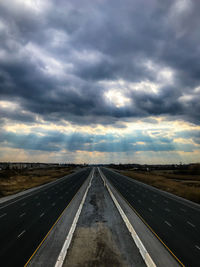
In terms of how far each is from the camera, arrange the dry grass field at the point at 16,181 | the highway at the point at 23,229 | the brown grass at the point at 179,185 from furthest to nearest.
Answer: the dry grass field at the point at 16,181 → the brown grass at the point at 179,185 → the highway at the point at 23,229

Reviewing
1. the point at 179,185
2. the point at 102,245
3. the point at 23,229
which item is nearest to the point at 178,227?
the point at 102,245

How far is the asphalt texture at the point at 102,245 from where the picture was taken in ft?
42.8

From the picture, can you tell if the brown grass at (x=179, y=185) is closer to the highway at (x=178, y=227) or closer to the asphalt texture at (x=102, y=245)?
the highway at (x=178, y=227)

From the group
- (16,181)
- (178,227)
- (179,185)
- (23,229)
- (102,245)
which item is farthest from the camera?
(16,181)

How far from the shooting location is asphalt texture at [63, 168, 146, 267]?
42.8ft

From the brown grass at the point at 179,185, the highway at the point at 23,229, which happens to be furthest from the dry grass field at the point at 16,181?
the brown grass at the point at 179,185

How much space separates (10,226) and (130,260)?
1534 cm

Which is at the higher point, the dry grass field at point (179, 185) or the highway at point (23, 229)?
the highway at point (23, 229)

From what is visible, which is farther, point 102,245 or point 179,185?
point 179,185

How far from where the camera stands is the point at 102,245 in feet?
51.9

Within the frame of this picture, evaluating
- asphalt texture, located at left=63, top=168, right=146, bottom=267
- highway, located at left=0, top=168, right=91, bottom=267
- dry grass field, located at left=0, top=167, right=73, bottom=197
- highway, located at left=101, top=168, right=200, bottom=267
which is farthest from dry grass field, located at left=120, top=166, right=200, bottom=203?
dry grass field, located at left=0, top=167, right=73, bottom=197

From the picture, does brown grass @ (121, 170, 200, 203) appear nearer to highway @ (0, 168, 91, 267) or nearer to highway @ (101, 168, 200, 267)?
highway @ (101, 168, 200, 267)

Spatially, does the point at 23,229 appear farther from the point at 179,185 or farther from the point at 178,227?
the point at 179,185

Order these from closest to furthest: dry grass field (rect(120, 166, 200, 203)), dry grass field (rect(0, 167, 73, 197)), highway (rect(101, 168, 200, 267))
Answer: highway (rect(101, 168, 200, 267)), dry grass field (rect(120, 166, 200, 203)), dry grass field (rect(0, 167, 73, 197))
